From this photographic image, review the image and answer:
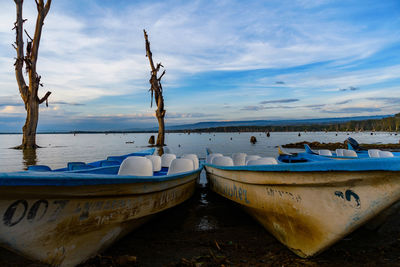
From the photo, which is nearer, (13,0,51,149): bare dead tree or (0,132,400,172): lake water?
(0,132,400,172): lake water

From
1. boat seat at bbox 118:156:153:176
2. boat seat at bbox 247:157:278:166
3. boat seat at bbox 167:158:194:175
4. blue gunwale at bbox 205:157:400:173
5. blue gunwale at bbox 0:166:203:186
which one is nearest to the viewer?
blue gunwale at bbox 0:166:203:186

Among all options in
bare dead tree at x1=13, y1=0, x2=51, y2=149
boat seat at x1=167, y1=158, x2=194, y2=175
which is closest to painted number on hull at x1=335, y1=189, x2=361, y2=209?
boat seat at x1=167, y1=158, x2=194, y2=175

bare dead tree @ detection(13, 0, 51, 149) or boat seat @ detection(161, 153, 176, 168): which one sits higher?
bare dead tree @ detection(13, 0, 51, 149)

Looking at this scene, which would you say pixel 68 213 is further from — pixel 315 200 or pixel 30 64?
pixel 30 64

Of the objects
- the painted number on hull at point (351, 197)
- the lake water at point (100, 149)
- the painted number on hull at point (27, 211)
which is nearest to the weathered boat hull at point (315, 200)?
the painted number on hull at point (351, 197)

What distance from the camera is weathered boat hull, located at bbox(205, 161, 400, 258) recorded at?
3312mm

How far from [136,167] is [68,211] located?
3.29 m

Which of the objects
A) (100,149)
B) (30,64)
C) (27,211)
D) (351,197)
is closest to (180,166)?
(27,211)

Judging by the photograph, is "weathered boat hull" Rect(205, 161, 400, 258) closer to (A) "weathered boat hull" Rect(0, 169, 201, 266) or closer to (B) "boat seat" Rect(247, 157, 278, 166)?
(B) "boat seat" Rect(247, 157, 278, 166)

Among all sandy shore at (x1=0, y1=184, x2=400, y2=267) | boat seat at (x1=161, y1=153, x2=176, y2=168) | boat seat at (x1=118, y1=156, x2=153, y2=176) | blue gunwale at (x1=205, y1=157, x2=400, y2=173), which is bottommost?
sandy shore at (x1=0, y1=184, x2=400, y2=267)

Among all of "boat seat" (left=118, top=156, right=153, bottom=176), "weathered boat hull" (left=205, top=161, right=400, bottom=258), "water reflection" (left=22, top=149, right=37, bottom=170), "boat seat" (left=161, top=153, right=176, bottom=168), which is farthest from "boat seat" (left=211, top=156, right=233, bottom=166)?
"water reflection" (left=22, top=149, right=37, bottom=170)

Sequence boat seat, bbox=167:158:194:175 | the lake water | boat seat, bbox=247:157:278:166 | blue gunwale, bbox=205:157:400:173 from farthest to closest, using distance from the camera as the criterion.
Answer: the lake water, boat seat, bbox=167:158:194:175, boat seat, bbox=247:157:278:166, blue gunwale, bbox=205:157:400:173

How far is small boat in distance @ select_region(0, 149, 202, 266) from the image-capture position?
2906 millimetres

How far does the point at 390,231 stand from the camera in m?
5.44
